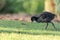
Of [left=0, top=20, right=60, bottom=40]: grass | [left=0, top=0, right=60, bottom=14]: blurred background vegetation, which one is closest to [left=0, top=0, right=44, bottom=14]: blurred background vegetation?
[left=0, top=0, right=60, bottom=14]: blurred background vegetation

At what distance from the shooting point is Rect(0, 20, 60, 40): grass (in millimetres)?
10941

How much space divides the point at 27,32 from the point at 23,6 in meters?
15.1

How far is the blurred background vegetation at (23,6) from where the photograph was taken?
26.8 meters

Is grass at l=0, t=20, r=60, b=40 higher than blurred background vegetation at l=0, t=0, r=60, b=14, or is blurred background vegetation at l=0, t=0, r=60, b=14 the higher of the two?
grass at l=0, t=20, r=60, b=40

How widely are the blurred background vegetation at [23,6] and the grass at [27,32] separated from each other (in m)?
11.7

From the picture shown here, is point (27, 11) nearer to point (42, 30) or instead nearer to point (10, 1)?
point (10, 1)

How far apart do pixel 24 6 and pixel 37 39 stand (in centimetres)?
1662

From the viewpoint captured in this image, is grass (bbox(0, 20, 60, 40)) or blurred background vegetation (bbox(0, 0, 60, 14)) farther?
blurred background vegetation (bbox(0, 0, 60, 14))

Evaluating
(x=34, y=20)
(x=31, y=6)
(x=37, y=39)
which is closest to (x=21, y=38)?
(x=37, y=39)

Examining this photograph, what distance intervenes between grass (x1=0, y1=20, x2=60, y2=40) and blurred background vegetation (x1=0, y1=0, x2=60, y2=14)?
1172 centimetres

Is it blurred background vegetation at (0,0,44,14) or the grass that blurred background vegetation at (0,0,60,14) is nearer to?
blurred background vegetation at (0,0,44,14)

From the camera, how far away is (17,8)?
27.7 metres

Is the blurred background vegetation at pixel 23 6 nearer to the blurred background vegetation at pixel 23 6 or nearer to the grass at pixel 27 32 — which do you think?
the blurred background vegetation at pixel 23 6

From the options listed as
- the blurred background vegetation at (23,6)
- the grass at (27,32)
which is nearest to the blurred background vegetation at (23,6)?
the blurred background vegetation at (23,6)
